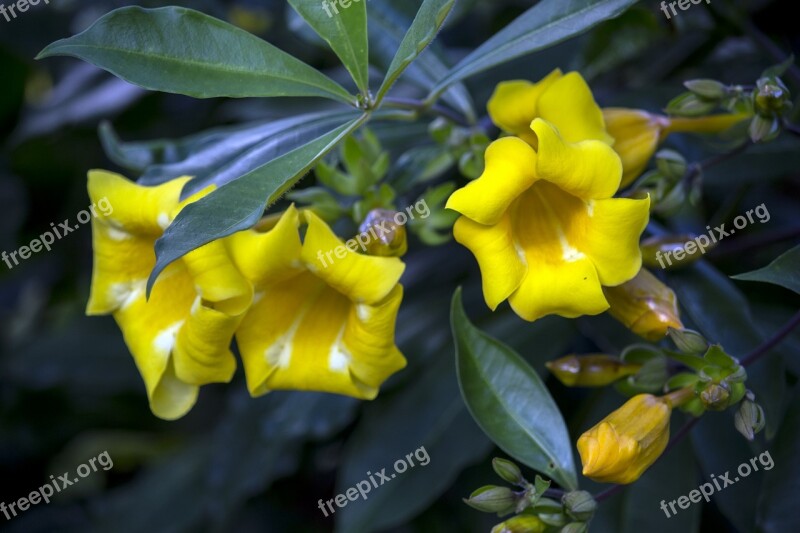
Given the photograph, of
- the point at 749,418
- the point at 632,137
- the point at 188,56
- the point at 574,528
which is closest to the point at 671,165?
the point at 632,137

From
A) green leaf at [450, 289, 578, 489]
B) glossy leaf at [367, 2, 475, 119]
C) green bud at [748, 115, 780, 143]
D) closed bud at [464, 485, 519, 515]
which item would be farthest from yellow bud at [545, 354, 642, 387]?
glossy leaf at [367, 2, 475, 119]

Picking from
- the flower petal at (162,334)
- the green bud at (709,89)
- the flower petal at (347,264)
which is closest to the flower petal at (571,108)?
the green bud at (709,89)

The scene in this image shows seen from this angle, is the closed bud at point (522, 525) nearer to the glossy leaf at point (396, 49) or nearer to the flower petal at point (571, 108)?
the flower petal at point (571, 108)

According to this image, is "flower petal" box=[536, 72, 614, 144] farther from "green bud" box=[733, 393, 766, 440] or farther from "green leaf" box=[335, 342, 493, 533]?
"green leaf" box=[335, 342, 493, 533]

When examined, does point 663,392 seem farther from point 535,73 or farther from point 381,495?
point 535,73

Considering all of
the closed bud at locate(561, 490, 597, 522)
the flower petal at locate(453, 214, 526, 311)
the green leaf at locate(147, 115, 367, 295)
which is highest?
the green leaf at locate(147, 115, 367, 295)

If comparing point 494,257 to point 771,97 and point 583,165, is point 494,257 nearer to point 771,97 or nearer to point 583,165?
point 583,165

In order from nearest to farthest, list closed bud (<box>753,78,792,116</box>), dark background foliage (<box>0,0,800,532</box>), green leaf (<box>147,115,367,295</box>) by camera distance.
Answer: green leaf (<box>147,115,367,295</box>) → closed bud (<box>753,78,792,116</box>) → dark background foliage (<box>0,0,800,532</box>)
